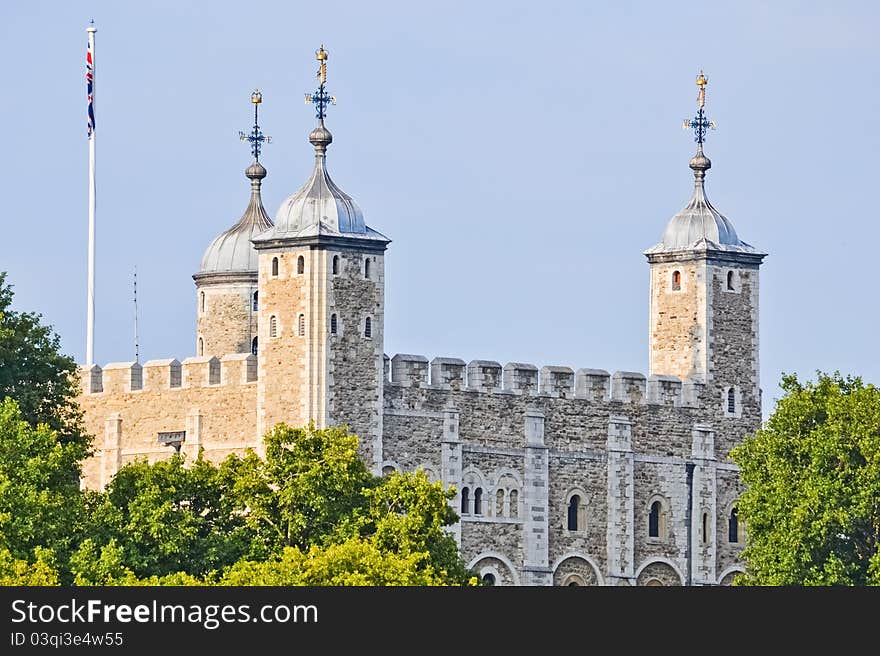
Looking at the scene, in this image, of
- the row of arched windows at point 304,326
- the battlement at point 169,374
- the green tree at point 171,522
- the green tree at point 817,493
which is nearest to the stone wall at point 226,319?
the battlement at point 169,374

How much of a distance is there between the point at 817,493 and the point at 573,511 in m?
10.6

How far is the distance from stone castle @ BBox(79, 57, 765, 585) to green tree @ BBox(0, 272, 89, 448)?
2392mm

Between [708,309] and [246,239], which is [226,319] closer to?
[246,239]

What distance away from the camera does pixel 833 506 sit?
304 feet

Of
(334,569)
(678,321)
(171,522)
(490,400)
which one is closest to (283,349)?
(490,400)

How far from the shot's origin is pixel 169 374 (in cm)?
9869

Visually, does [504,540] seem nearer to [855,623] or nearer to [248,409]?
[248,409]

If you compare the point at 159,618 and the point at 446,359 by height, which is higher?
the point at 446,359

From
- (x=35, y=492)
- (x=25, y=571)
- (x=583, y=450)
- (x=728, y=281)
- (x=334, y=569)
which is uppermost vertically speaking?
(x=728, y=281)

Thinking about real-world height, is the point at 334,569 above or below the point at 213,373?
below

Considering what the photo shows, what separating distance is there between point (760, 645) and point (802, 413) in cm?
3884

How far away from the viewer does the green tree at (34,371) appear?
87.4m

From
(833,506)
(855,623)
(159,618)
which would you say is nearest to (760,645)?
(855,623)

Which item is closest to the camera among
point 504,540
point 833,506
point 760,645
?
point 760,645
